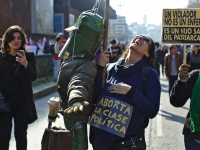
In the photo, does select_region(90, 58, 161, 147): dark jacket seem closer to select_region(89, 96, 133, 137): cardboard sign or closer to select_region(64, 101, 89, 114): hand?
select_region(89, 96, 133, 137): cardboard sign

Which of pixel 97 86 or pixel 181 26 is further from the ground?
pixel 181 26

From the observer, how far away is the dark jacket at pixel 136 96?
85.1 inches

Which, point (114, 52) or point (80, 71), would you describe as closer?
point (80, 71)

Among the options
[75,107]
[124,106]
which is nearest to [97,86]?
[124,106]

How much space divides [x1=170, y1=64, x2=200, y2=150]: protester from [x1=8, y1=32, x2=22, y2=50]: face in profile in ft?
6.03

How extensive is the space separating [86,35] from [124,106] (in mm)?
684

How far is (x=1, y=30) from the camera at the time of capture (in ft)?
64.3

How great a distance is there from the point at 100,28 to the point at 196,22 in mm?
2394

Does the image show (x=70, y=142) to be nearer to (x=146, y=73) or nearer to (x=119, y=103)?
(x=119, y=103)

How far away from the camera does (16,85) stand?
10.3 feet

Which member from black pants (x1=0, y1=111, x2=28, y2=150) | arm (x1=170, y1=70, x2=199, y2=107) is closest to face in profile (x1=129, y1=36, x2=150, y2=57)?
arm (x1=170, y1=70, x2=199, y2=107)

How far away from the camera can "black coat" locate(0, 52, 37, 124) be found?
3.14 meters

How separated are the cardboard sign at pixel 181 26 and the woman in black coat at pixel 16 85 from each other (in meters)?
2.25

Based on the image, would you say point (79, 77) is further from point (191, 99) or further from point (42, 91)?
point (42, 91)
